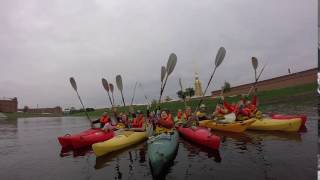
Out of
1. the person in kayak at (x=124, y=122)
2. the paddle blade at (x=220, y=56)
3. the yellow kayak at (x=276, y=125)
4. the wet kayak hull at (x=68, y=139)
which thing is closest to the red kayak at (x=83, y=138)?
the wet kayak hull at (x=68, y=139)

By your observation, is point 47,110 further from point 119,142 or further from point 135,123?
point 119,142

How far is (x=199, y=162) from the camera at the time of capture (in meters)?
10.2

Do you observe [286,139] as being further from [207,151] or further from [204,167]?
[204,167]

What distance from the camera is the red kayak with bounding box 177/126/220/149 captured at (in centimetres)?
1141

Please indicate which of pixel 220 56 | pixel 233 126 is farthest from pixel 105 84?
pixel 233 126

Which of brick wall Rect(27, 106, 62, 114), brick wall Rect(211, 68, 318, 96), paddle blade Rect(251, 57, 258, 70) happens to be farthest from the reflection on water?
brick wall Rect(27, 106, 62, 114)

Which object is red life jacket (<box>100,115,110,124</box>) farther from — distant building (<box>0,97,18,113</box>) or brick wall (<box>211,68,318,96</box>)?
distant building (<box>0,97,18,113</box>)

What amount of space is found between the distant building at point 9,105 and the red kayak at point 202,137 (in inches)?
3073

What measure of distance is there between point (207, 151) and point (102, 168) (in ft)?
13.2

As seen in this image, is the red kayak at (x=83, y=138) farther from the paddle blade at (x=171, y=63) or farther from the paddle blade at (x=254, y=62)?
the paddle blade at (x=254, y=62)

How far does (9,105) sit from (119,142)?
263 ft

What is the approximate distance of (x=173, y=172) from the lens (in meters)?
9.09

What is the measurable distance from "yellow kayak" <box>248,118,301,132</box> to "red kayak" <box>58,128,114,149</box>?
750cm

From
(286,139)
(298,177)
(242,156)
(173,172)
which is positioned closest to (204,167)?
(173,172)
